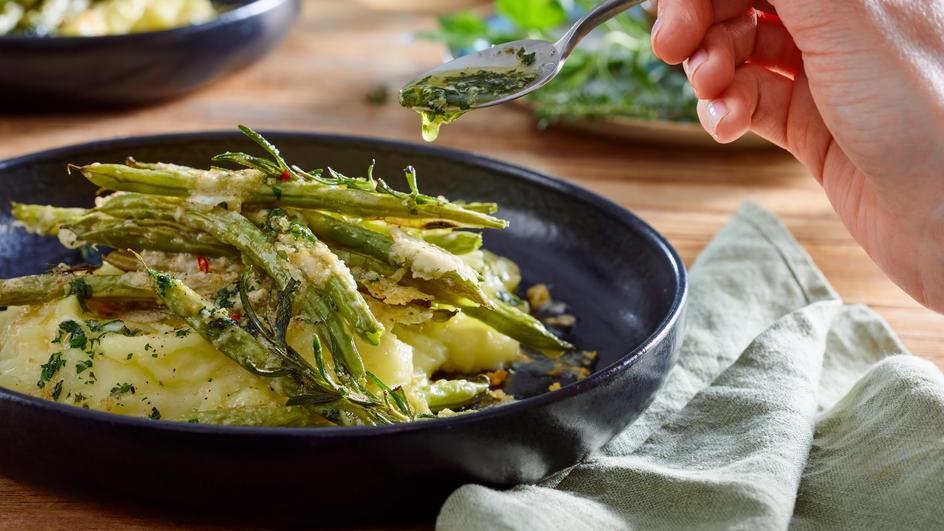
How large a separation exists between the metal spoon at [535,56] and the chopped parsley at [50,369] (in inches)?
41.7

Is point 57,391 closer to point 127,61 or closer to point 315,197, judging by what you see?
point 315,197

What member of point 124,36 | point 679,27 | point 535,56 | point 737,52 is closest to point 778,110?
point 737,52

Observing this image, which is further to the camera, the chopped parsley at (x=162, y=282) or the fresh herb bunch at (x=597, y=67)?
the fresh herb bunch at (x=597, y=67)

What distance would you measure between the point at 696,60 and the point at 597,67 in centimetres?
251

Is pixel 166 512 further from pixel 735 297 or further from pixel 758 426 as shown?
pixel 735 297

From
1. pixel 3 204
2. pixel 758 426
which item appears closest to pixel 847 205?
pixel 758 426

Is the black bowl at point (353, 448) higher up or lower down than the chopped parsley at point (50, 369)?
lower down

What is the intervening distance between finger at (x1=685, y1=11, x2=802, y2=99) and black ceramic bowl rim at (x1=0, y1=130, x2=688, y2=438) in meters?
0.47

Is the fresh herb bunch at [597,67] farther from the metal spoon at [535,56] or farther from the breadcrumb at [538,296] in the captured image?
the metal spoon at [535,56]

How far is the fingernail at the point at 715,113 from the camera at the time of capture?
10.1 feet

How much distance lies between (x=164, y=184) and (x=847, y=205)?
71.4 inches

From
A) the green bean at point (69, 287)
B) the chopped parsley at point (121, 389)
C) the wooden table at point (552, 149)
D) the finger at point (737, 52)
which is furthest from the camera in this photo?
the wooden table at point (552, 149)

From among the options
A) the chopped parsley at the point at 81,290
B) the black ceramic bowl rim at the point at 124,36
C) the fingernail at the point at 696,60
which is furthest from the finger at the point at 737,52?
the black ceramic bowl rim at the point at 124,36

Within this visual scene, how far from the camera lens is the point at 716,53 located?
307 centimetres
